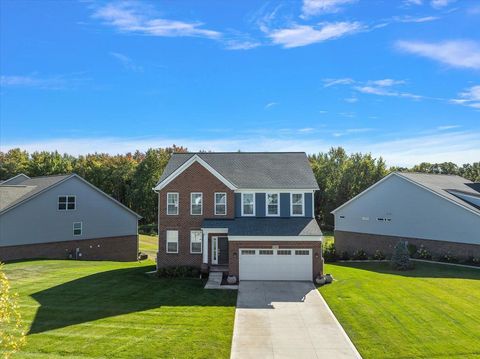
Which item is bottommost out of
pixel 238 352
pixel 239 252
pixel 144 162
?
pixel 238 352

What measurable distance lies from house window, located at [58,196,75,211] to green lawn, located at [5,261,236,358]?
1019 centimetres

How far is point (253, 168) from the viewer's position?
29.5 meters

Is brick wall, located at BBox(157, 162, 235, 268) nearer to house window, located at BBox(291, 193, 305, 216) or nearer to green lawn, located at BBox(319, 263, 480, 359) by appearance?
house window, located at BBox(291, 193, 305, 216)

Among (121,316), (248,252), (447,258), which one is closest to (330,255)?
(447,258)

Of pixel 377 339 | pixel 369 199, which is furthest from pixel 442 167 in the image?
pixel 377 339

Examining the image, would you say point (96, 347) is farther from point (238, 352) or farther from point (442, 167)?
point (442, 167)

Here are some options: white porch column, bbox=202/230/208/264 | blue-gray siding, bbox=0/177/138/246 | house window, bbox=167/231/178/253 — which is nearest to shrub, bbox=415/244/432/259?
white porch column, bbox=202/230/208/264

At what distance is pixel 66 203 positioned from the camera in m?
35.4

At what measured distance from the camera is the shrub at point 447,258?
29406 mm

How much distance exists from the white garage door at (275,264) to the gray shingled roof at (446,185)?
15.0 metres

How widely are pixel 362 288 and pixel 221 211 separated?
10.7m

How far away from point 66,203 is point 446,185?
3619 cm

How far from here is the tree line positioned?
62219mm

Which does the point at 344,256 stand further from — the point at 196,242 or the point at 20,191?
the point at 20,191
